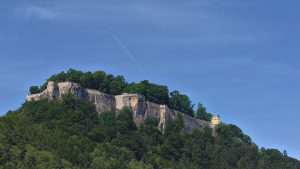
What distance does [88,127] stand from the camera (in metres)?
126

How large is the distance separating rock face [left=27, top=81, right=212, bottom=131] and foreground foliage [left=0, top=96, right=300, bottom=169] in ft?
3.65

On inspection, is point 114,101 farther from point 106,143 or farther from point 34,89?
point 34,89

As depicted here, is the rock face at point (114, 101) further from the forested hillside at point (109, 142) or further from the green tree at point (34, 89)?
the green tree at point (34, 89)

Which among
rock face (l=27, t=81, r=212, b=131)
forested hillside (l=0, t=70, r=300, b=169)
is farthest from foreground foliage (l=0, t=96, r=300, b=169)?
rock face (l=27, t=81, r=212, b=131)

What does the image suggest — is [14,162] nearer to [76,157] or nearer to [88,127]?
[76,157]

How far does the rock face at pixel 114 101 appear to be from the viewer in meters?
128

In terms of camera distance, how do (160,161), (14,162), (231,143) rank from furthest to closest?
(231,143) < (160,161) < (14,162)

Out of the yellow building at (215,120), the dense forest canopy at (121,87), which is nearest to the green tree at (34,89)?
the dense forest canopy at (121,87)

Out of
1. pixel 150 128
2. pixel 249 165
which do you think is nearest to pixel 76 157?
pixel 150 128

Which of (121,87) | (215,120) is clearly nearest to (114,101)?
(121,87)

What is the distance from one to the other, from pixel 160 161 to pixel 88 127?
1055 centimetres

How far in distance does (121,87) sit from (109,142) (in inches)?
539

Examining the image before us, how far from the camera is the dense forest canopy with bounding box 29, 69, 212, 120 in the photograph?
134 meters

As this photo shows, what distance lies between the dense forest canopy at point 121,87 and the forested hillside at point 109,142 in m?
0.19
